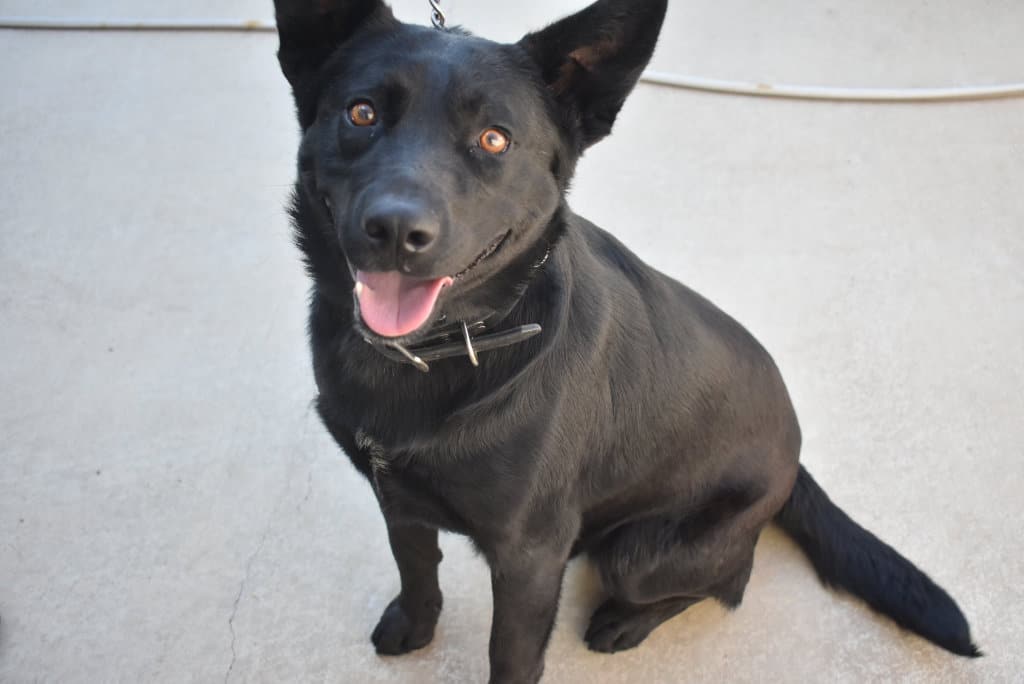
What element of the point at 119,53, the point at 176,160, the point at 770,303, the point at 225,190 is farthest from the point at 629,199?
the point at 119,53

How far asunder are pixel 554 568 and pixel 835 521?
0.79m

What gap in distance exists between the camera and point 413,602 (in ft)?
5.92

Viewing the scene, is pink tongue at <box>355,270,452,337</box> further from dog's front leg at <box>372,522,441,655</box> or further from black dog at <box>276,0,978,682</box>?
dog's front leg at <box>372,522,441,655</box>

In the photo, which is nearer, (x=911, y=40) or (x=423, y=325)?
(x=423, y=325)

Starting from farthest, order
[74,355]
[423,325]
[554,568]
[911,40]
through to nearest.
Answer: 1. [911,40]
2. [74,355]
3. [554,568]
4. [423,325]

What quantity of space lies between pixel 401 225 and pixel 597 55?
48 cm

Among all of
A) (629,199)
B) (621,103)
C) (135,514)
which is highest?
(621,103)

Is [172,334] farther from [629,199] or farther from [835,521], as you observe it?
[835,521]

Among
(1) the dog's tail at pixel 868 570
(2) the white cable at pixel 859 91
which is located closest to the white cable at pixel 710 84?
(2) the white cable at pixel 859 91

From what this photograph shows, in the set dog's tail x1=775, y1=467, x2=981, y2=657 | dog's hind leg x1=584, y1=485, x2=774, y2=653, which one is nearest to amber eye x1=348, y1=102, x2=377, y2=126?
dog's hind leg x1=584, y1=485, x2=774, y2=653

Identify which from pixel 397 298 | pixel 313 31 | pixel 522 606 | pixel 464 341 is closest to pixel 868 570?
pixel 522 606

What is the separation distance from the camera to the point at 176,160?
2965 millimetres

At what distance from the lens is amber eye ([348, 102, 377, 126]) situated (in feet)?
4.33

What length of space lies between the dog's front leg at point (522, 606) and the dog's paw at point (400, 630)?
23 cm
